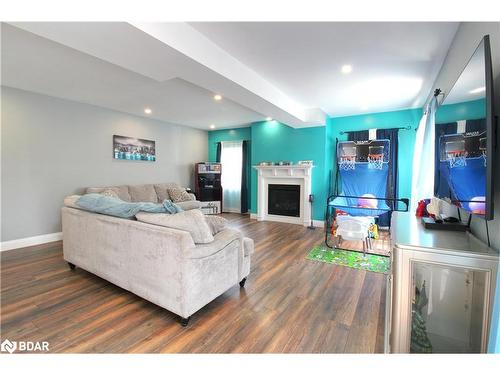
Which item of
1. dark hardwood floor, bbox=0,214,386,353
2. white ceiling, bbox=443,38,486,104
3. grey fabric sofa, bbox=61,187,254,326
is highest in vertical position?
white ceiling, bbox=443,38,486,104

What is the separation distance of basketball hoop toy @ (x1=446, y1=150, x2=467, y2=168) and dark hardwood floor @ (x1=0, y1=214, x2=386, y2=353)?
4.46ft

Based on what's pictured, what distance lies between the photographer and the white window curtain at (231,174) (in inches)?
268

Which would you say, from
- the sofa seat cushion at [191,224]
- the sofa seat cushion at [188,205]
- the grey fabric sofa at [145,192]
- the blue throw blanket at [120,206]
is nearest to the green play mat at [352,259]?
the sofa seat cushion at [191,224]

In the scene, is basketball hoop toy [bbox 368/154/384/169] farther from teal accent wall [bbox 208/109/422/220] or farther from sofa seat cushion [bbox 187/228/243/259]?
sofa seat cushion [bbox 187/228/243/259]

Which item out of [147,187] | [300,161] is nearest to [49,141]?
[147,187]

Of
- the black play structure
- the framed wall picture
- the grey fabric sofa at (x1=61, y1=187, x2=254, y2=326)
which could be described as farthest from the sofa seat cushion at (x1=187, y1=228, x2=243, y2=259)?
the framed wall picture

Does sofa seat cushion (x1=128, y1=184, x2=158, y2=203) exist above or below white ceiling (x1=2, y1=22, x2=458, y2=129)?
below

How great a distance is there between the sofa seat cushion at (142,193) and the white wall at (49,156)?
0.31m

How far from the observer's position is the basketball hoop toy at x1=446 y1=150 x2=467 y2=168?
1307 millimetres

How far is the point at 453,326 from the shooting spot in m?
1.27

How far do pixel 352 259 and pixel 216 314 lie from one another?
2.16 m

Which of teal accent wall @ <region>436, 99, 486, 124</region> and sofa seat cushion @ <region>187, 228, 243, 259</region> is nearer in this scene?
teal accent wall @ <region>436, 99, 486, 124</region>

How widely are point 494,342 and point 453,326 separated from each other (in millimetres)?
354

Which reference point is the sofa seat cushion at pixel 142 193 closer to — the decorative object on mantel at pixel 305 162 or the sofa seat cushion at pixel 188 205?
the sofa seat cushion at pixel 188 205
